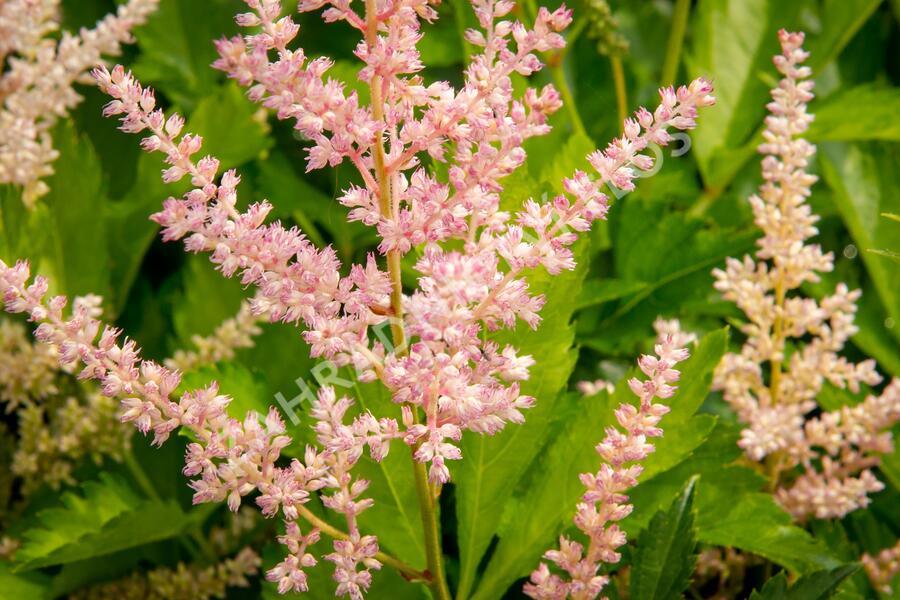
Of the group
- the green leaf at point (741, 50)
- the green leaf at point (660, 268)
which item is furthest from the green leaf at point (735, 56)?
the green leaf at point (660, 268)

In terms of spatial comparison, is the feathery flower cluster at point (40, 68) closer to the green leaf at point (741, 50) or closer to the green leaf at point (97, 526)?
the green leaf at point (97, 526)

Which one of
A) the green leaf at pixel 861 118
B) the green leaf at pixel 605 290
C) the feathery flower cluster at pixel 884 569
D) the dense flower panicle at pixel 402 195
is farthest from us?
the green leaf at pixel 861 118

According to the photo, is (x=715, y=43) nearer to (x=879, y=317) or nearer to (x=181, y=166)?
(x=879, y=317)

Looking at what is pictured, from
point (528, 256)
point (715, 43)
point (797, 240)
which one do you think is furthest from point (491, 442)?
point (715, 43)

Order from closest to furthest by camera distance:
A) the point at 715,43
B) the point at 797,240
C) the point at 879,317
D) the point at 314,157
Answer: the point at 314,157 < the point at 797,240 < the point at 879,317 < the point at 715,43

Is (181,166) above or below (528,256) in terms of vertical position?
above

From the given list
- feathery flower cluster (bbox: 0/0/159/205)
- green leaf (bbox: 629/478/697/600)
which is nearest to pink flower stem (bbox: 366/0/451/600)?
green leaf (bbox: 629/478/697/600)
